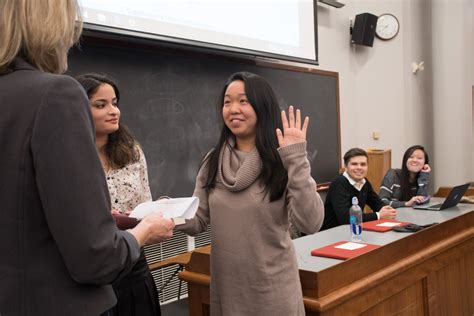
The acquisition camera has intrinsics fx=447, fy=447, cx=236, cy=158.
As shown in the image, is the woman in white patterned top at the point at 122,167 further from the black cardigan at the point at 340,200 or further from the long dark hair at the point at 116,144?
the black cardigan at the point at 340,200

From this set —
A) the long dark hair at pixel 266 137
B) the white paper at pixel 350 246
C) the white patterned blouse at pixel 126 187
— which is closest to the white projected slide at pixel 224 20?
the white patterned blouse at pixel 126 187

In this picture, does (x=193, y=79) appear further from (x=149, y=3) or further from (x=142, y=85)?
(x=149, y=3)

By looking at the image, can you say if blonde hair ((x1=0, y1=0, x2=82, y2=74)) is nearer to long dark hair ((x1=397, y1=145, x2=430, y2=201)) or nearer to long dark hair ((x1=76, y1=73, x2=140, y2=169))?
long dark hair ((x1=76, y1=73, x2=140, y2=169))

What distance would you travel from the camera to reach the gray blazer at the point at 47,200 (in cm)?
83

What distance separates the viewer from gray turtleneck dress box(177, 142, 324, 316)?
142cm

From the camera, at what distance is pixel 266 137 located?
61.1 inches

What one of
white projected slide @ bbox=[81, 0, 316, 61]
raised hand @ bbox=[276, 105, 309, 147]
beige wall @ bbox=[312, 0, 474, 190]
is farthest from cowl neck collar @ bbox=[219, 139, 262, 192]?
beige wall @ bbox=[312, 0, 474, 190]

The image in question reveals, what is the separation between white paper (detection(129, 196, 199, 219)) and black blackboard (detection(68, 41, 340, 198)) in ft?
6.13

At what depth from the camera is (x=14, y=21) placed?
881mm

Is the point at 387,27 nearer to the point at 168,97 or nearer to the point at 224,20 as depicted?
the point at 224,20

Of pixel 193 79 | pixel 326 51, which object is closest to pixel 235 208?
pixel 193 79

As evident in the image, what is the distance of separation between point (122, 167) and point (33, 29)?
0.95 m

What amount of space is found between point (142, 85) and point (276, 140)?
1.97m

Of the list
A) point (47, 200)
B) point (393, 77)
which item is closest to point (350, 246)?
point (47, 200)
